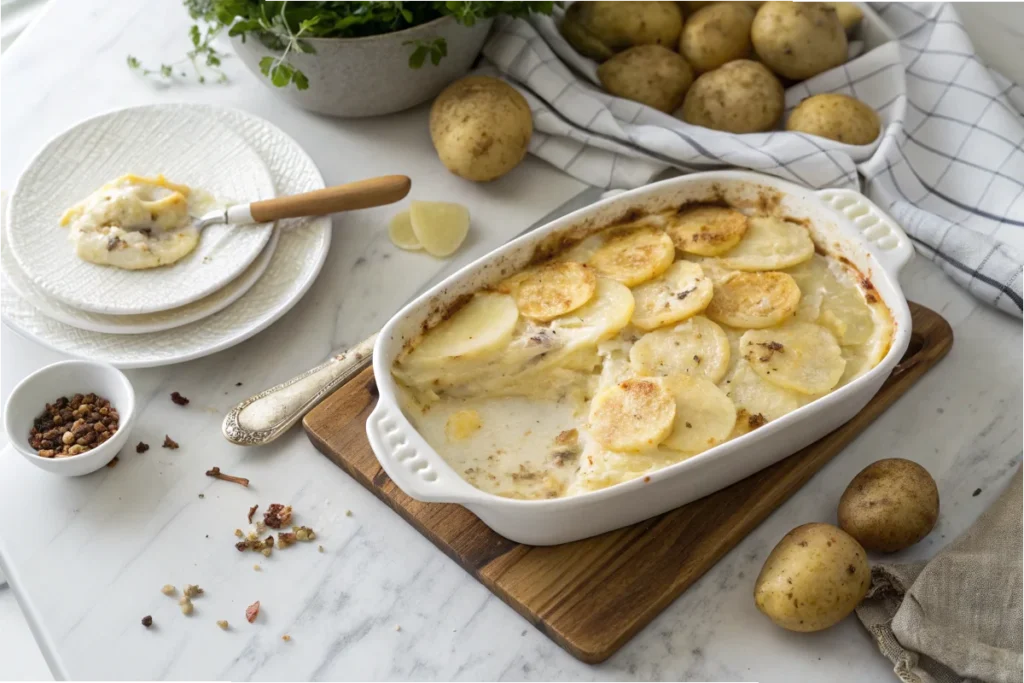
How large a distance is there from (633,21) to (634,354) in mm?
1144

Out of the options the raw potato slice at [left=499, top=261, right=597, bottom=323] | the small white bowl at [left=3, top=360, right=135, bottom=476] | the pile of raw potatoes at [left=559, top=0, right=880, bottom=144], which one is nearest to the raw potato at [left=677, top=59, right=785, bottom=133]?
the pile of raw potatoes at [left=559, top=0, right=880, bottom=144]

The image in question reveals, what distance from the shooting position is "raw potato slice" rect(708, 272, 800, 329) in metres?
1.92

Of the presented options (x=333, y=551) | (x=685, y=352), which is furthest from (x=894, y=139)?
(x=333, y=551)

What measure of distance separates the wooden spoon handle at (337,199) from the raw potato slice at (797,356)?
0.94 metres

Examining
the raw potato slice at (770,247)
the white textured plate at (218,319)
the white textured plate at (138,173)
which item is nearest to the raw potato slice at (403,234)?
the white textured plate at (218,319)

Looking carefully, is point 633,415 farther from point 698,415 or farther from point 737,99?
point 737,99

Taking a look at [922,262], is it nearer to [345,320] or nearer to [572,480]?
[572,480]

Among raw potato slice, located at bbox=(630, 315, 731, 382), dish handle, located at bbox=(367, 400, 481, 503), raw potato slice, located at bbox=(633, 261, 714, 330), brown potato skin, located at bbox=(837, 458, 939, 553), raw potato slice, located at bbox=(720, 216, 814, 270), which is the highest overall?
dish handle, located at bbox=(367, 400, 481, 503)

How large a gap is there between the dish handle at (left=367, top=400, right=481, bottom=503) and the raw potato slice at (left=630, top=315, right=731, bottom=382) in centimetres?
43

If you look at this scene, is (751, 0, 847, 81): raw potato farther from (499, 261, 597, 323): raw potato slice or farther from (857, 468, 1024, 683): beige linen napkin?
(857, 468, 1024, 683): beige linen napkin

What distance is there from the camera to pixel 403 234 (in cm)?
244

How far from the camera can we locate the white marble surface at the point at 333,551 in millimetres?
1745

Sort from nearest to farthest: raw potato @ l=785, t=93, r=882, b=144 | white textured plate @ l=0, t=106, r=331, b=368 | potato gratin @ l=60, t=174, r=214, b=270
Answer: white textured plate @ l=0, t=106, r=331, b=368 < potato gratin @ l=60, t=174, r=214, b=270 < raw potato @ l=785, t=93, r=882, b=144

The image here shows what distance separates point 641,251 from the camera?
6.68 feet
